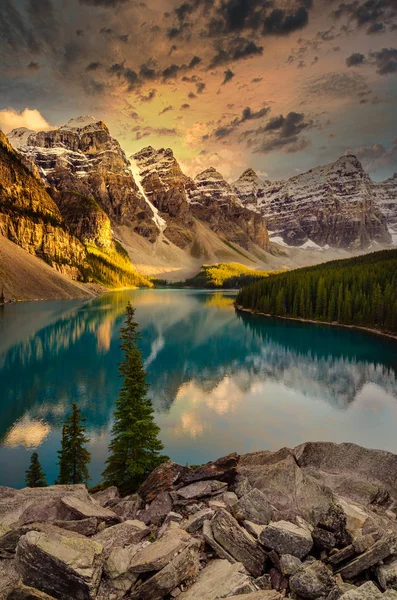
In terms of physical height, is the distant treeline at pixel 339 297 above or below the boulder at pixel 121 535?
above

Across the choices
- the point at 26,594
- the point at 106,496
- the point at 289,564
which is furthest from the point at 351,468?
the point at 26,594

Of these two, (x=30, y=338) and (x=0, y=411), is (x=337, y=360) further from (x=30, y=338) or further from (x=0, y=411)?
(x=30, y=338)

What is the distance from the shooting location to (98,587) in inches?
289

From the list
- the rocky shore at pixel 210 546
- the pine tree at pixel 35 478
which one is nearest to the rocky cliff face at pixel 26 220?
the pine tree at pixel 35 478

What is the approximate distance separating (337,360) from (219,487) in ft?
167

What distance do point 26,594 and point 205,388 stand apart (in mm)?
34977

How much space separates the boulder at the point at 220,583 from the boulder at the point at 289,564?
30.6 inches

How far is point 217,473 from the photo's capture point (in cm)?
1309

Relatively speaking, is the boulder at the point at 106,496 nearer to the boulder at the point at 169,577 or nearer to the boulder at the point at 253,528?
the boulder at the point at 253,528

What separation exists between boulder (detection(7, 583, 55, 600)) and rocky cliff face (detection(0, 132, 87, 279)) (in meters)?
179

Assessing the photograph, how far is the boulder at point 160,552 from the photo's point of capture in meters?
7.62

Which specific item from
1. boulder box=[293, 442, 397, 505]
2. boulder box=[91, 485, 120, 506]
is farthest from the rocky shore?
boulder box=[91, 485, 120, 506]

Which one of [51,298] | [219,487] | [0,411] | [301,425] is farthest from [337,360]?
[51,298]

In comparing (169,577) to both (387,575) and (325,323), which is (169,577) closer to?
(387,575)
